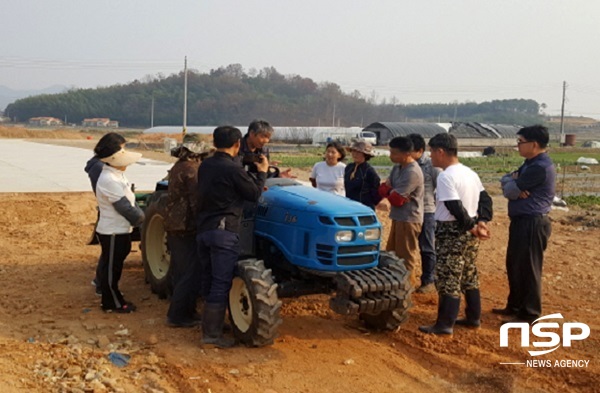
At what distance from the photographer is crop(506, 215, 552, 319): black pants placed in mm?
6293

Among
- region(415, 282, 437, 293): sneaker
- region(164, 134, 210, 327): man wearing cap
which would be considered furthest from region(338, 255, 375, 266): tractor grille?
region(415, 282, 437, 293): sneaker

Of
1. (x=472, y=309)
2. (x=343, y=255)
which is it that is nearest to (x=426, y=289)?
(x=472, y=309)

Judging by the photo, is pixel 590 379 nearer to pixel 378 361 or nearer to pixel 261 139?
pixel 378 361

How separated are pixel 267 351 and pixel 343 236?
3.82 ft

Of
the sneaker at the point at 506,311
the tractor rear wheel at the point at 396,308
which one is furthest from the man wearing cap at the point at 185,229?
the sneaker at the point at 506,311

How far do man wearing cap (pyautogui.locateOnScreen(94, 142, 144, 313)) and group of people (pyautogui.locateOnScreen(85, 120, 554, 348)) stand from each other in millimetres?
10

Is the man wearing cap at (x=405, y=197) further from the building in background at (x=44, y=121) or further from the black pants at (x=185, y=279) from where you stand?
the building in background at (x=44, y=121)

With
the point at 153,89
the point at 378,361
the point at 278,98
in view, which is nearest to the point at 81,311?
the point at 378,361

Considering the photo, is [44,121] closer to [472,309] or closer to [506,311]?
[506,311]

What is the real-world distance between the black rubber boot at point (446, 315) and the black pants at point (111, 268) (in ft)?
10.1

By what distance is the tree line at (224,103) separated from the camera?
397 ft

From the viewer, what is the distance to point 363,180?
24.1ft

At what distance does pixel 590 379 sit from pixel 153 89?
444 ft

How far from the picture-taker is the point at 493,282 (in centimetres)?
809
